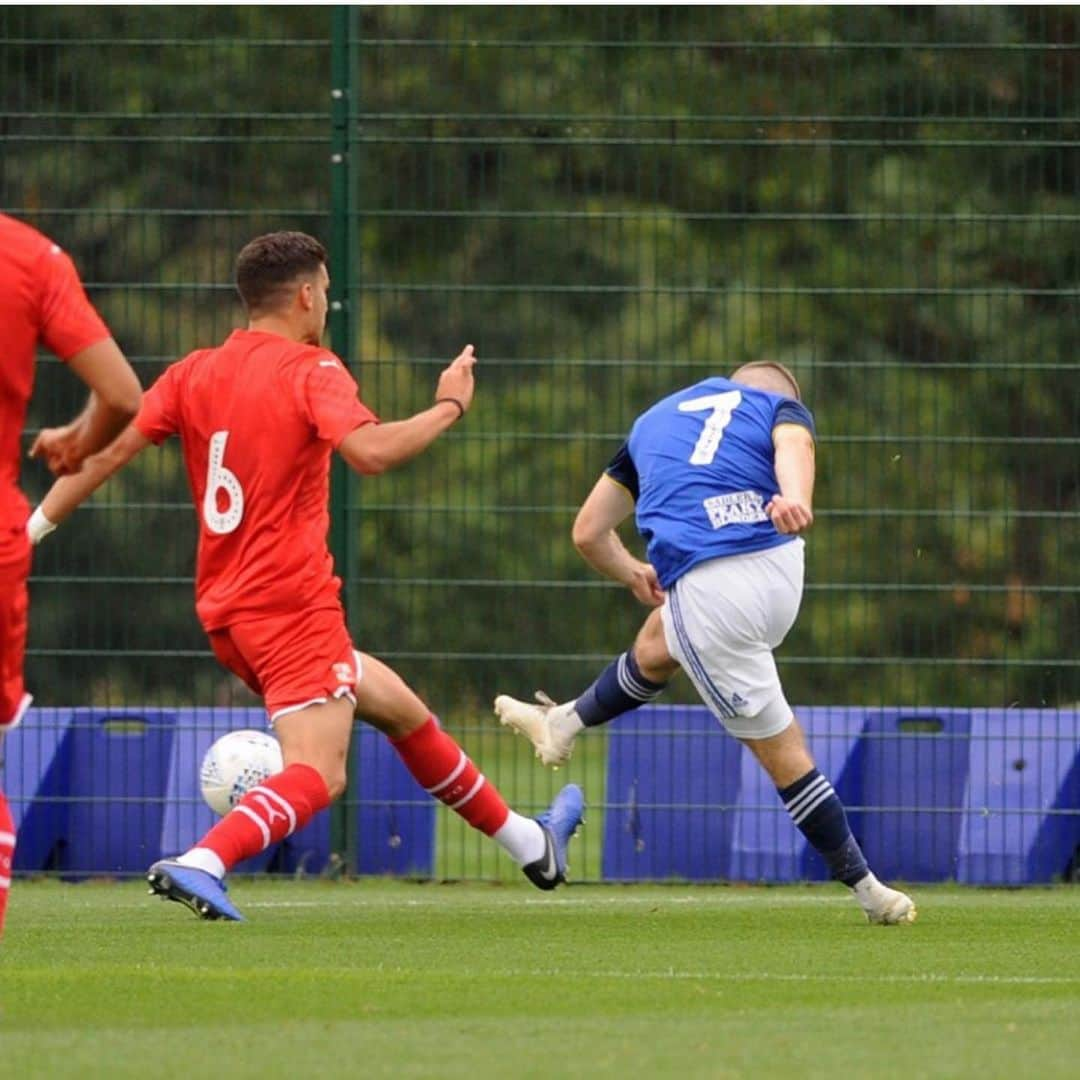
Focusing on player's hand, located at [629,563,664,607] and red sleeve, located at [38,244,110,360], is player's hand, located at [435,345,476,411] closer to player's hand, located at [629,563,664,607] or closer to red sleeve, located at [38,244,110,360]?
player's hand, located at [629,563,664,607]

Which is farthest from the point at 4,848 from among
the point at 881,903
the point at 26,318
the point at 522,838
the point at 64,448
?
the point at 881,903

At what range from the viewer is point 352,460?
25.9 ft

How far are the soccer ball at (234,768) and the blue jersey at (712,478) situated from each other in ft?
6.05

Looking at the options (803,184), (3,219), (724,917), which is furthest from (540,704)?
(3,219)

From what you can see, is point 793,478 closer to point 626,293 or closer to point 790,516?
point 790,516

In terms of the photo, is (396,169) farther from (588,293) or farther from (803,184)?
(803,184)

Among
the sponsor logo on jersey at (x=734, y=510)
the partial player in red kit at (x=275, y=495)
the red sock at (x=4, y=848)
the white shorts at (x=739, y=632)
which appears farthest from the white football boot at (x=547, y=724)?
the red sock at (x=4, y=848)

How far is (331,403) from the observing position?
26.5 ft

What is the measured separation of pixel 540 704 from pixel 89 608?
8.78ft

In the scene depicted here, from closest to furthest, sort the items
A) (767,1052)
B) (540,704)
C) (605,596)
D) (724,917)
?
1. (767,1052)
2. (724,917)
3. (540,704)
4. (605,596)

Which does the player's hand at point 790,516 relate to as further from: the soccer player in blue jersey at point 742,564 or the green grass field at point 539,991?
the green grass field at point 539,991

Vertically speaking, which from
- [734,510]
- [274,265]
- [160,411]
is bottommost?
[734,510]

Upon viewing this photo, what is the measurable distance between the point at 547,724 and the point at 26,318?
4227mm

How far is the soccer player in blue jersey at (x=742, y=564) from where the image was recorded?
344 inches
